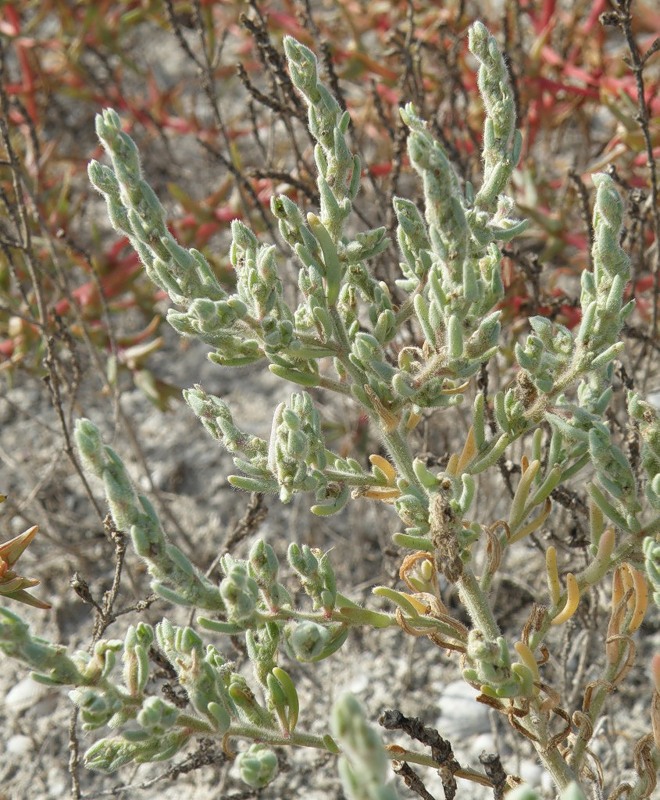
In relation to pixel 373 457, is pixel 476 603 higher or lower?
lower

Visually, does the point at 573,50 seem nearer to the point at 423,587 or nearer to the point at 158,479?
the point at 158,479

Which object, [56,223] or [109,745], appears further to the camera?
[56,223]

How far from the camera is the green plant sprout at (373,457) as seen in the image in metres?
1.04

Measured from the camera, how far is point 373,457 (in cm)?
131

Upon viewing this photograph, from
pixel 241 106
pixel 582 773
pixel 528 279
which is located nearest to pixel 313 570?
pixel 582 773

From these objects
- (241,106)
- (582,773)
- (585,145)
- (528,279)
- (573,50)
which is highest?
(241,106)

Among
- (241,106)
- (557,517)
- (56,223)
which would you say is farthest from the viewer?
(241,106)

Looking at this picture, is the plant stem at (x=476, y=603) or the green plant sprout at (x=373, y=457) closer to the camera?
the green plant sprout at (x=373, y=457)

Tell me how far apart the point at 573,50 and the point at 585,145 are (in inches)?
13.7

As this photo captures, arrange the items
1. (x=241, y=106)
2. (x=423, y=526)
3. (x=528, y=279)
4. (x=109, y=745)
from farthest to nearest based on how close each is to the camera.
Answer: (x=241, y=106)
(x=528, y=279)
(x=423, y=526)
(x=109, y=745)

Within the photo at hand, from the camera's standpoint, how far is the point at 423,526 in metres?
1.18

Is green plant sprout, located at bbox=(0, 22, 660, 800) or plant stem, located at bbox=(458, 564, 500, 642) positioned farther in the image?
plant stem, located at bbox=(458, 564, 500, 642)

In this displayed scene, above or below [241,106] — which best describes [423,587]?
below

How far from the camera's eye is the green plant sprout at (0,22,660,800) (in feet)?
3.41
